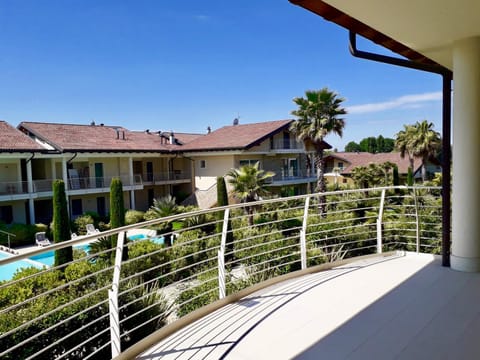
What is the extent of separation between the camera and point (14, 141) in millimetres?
19906

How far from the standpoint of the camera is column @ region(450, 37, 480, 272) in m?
3.20

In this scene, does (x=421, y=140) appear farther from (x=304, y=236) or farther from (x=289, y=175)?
(x=304, y=236)

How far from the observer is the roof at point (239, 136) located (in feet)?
78.9

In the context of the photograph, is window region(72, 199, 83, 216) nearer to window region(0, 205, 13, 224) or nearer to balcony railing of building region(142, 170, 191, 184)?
window region(0, 205, 13, 224)

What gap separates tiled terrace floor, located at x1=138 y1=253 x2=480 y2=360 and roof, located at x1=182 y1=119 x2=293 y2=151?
66.7ft

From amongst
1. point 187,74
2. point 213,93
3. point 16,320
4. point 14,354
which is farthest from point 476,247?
point 213,93

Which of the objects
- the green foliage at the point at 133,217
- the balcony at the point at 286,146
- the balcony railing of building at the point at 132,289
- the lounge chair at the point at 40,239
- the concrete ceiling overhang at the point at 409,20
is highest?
the balcony at the point at 286,146

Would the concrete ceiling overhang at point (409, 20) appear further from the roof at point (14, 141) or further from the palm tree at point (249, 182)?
the roof at point (14, 141)

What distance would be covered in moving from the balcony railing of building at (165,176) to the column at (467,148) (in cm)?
2324

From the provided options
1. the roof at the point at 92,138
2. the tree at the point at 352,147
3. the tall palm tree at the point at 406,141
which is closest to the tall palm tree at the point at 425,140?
the tall palm tree at the point at 406,141

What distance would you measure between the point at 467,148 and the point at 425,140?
30383 millimetres

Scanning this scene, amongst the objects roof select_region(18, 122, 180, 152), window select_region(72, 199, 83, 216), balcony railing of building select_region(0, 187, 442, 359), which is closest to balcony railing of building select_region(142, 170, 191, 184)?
roof select_region(18, 122, 180, 152)

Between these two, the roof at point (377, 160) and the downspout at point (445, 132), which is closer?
the downspout at point (445, 132)

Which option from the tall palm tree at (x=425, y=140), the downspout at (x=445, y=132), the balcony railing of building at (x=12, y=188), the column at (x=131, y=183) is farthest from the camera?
the tall palm tree at (x=425, y=140)
